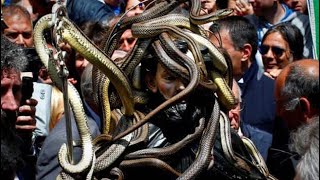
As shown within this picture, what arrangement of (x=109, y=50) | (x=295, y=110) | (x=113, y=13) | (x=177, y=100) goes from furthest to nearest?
1. (x=113, y=13)
2. (x=295, y=110)
3. (x=109, y=50)
4. (x=177, y=100)

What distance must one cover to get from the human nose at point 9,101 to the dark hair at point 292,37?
11.1ft

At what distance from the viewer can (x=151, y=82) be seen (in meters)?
5.64

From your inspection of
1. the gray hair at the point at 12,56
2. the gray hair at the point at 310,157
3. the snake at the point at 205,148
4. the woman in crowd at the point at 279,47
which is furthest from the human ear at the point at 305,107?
the woman in crowd at the point at 279,47

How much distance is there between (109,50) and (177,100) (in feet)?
1.89

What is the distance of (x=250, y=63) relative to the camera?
307 inches

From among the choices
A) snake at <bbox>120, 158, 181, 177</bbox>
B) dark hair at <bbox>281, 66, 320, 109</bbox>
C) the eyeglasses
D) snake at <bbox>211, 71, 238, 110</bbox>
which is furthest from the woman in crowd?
snake at <bbox>120, 158, 181, 177</bbox>

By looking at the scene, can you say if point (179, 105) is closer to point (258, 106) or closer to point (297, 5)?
point (258, 106)

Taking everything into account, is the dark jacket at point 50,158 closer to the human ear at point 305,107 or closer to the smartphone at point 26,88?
the smartphone at point 26,88

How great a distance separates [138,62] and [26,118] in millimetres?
780

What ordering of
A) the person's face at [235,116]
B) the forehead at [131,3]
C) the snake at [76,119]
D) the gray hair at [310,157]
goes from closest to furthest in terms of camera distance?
1. the gray hair at [310,157]
2. the snake at [76,119]
3. the person's face at [235,116]
4. the forehead at [131,3]

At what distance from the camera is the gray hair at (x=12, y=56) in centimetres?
500

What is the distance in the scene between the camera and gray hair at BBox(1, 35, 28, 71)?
16.4 ft

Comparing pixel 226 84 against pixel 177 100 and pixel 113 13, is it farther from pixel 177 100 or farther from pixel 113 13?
pixel 113 13

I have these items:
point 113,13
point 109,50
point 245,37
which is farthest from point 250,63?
point 109,50
